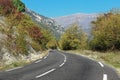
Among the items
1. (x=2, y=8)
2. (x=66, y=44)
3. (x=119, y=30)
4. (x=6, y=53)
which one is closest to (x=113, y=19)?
(x=119, y=30)

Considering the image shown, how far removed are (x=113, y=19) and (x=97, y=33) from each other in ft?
17.3

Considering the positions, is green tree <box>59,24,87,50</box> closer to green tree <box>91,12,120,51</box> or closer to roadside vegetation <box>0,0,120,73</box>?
roadside vegetation <box>0,0,120,73</box>

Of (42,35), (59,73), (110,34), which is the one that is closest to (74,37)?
(42,35)

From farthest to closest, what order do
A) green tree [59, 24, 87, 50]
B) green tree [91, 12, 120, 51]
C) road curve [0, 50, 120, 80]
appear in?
green tree [59, 24, 87, 50] < green tree [91, 12, 120, 51] < road curve [0, 50, 120, 80]

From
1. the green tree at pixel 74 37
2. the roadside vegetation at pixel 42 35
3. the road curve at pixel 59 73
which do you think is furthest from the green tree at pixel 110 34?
the road curve at pixel 59 73

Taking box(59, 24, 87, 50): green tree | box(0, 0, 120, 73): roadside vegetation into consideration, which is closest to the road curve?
box(0, 0, 120, 73): roadside vegetation

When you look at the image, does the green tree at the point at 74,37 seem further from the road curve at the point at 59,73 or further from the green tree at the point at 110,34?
the road curve at the point at 59,73

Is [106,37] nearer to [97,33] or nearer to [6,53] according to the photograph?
[97,33]

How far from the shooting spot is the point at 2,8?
4553 centimetres

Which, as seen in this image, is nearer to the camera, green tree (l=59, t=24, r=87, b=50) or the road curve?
the road curve

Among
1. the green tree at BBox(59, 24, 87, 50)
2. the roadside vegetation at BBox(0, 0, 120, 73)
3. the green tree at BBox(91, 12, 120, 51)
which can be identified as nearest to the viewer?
the roadside vegetation at BBox(0, 0, 120, 73)

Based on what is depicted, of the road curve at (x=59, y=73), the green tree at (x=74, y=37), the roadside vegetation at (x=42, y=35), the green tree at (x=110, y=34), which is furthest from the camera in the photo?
the green tree at (x=74, y=37)

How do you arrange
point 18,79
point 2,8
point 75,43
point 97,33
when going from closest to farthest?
point 18,79 → point 2,8 → point 97,33 → point 75,43

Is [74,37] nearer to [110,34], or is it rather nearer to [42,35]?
[42,35]
